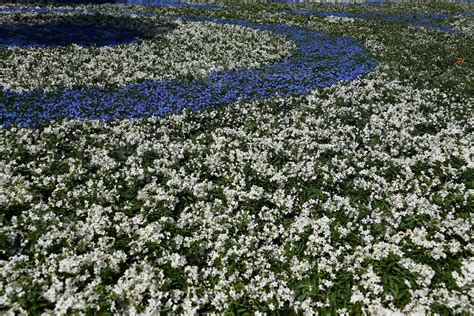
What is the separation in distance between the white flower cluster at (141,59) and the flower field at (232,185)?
185 mm

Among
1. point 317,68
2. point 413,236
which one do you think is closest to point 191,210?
point 413,236

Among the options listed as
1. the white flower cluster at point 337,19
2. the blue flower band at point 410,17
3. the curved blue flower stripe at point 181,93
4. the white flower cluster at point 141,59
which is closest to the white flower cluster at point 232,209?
the curved blue flower stripe at point 181,93

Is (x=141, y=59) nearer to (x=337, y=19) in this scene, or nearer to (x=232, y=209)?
(x=232, y=209)

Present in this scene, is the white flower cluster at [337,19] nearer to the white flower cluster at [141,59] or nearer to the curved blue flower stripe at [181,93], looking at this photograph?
the white flower cluster at [141,59]

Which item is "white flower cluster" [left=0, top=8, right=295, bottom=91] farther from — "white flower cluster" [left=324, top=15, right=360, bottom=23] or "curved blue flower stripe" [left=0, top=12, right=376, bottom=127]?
"white flower cluster" [left=324, top=15, right=360, bottom=23]

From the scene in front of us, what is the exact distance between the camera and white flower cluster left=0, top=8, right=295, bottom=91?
1872 centimetres

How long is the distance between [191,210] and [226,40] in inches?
836

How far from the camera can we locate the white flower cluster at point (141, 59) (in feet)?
61.4

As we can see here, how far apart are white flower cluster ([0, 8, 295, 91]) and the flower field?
185mm

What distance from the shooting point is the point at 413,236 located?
29.1 feet

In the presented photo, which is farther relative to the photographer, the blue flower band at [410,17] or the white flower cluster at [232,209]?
the blue flower band at [410,17]

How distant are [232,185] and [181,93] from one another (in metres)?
7.90

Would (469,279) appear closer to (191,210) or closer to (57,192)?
(191,210)

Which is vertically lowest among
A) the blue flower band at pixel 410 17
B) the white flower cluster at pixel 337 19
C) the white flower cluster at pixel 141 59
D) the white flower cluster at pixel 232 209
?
the white flower cluster at pixel 232 209
